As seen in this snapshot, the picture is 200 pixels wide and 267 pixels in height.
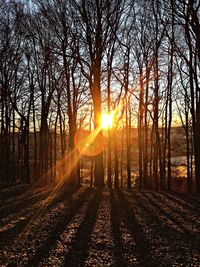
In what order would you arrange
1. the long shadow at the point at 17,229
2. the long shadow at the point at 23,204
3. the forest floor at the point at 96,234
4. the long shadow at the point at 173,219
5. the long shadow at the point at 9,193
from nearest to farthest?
the forest floor at the point at 96,234 < the long shadow at the point at 17,229 < the long shadow at the point at 173,219 < the long shadow at the point at 23,204 < the long shadow at the point at 9,193

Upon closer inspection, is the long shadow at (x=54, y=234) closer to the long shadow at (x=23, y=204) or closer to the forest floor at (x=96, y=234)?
the forest floor at (x=96, y=234)

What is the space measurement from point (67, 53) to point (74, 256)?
492 inches

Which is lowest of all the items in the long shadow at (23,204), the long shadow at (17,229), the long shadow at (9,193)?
the long shadow at (9,193)

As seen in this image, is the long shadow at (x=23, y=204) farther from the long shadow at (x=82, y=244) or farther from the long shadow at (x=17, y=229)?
the long shadow at (x=82, y=244)

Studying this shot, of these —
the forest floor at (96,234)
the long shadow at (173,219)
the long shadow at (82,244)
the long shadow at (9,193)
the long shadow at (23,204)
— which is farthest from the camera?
the long shadow at (9,193)

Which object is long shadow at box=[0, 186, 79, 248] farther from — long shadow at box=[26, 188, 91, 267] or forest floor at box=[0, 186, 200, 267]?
long shadow at box=[26, 188, 91, 267]

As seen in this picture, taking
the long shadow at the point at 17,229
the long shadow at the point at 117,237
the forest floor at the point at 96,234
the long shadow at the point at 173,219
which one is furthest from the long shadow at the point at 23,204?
the long shadow at the point at 173,219

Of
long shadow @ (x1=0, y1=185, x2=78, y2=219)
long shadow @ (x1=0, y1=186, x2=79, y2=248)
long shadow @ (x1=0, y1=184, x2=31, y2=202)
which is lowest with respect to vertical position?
long shadow @ (x1=0, y1=184, x2=31, y2=202)

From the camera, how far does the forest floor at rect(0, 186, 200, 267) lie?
4.28m

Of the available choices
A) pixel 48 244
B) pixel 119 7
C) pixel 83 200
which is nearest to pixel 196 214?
pixel 83 200

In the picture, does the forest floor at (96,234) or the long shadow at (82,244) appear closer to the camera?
the long shadow at (82,244)

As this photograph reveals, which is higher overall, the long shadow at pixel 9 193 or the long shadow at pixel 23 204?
the long shadow at pixel 23 204

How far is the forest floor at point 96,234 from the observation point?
428cm

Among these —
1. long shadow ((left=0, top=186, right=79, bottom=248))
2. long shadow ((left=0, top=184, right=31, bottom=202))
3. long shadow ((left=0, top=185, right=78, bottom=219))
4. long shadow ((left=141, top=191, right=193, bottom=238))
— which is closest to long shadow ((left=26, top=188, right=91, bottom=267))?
long shadow ((left=0, top=186, right=79, bottom=248))
